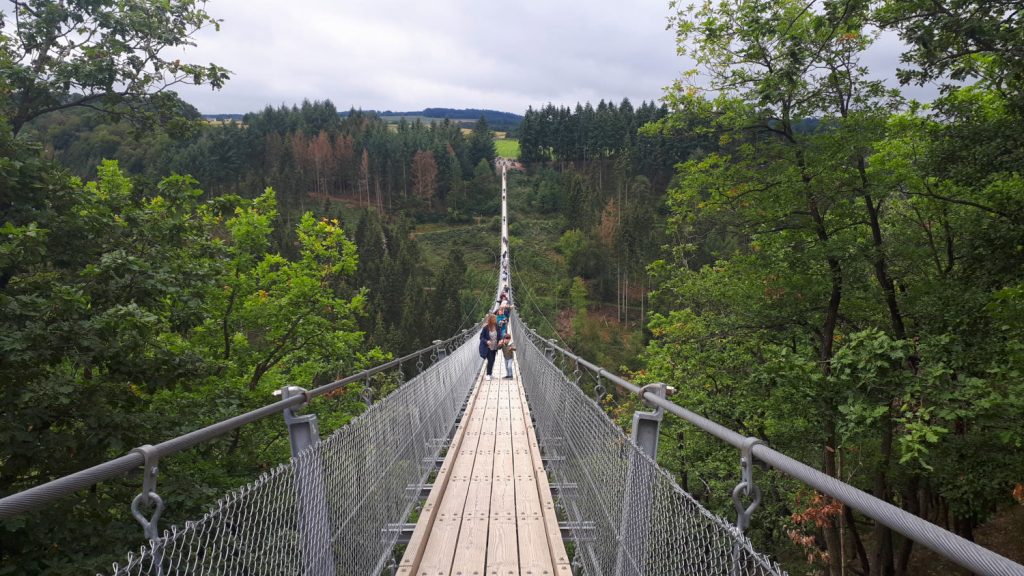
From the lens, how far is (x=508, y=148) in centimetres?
11931

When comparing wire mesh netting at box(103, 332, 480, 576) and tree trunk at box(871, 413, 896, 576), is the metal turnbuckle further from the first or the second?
tree trunk at box(871, 413, 896, 576)

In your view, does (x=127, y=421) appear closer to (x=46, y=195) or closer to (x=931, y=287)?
(x=46, y=195)

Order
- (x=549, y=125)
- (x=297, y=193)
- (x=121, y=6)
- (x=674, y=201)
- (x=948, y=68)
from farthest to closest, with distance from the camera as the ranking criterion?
(x=549, y=125)
(x=297, y=193)
(x=674, y=201)
(x=121, y=6)
(x=948, y=68)

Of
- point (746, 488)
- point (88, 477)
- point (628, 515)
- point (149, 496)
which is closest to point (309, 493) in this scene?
point (149, 496)

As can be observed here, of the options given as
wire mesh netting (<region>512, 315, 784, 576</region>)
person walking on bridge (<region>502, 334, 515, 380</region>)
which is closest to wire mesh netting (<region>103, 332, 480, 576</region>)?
wire mesh netting (<region>512, 315, 784, 576</region>)

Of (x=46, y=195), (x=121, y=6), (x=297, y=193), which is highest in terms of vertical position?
(x=297, y=193)

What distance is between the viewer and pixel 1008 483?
7.15 metres

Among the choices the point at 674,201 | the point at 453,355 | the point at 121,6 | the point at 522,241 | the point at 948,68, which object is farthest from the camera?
the point at 522,241

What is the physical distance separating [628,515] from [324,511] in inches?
47.4

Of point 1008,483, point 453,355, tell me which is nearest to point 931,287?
point 1008,483

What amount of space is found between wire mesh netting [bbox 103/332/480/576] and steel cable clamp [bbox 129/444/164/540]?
35 millimetres

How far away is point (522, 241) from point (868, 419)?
2559 inches

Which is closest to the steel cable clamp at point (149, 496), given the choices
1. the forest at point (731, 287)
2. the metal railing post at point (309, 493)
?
the metal railing post at point (309, 493)

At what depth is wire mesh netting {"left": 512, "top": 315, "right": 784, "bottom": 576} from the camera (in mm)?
1488
